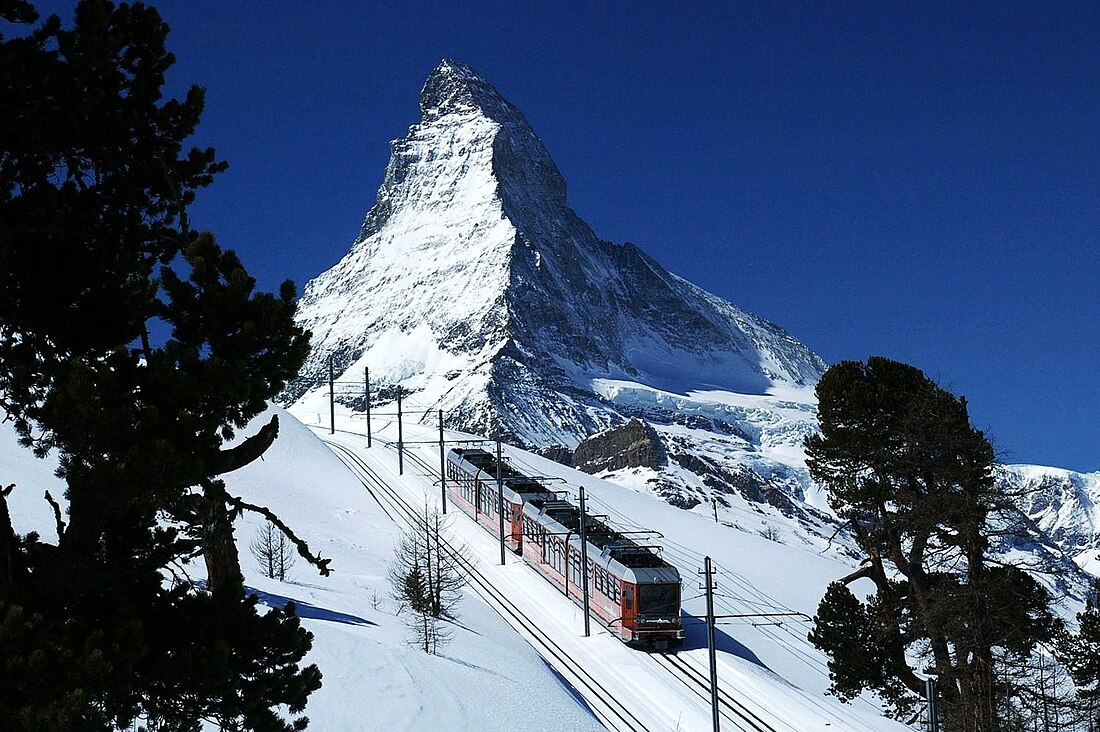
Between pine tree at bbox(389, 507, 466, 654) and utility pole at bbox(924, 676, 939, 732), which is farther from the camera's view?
pine tree at bbox(389, 507, 466, 654)

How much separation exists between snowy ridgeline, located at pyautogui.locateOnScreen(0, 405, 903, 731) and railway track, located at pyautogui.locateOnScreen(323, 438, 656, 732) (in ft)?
2.14

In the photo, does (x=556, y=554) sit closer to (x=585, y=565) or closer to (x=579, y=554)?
(x=579, y=554)

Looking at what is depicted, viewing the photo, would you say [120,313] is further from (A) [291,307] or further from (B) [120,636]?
(B) [120,636]

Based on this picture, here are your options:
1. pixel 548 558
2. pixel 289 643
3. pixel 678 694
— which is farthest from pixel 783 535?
pixel 289 643

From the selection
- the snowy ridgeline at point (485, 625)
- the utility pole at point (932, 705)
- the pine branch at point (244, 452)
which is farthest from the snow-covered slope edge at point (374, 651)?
the pine branch at point (244, 452)

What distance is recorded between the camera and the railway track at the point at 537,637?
31.1 m

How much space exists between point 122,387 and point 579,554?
121ft

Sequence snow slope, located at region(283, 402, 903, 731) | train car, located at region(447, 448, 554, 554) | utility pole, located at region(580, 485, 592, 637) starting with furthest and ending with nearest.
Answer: train car, located at region(447, 448, 554, 554)
utility pole, located at region(580, 485, 592, 637)
snow slope, located at region(283, 402, 903, 731)

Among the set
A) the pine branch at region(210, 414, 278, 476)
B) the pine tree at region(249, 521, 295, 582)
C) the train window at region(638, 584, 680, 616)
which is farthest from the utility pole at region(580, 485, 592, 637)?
the pine branch at region(210, 414, 278, 476)

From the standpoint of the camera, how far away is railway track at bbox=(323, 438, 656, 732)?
31062 millimetres

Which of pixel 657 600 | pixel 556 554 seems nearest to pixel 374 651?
pixel 657 600

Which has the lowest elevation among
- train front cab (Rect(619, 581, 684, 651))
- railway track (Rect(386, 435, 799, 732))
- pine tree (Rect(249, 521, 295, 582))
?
railway track (Rect(386, 435, 799, 732))

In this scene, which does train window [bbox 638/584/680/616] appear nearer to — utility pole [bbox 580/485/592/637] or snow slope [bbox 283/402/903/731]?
snow slope [bbox 283/402/903/731]

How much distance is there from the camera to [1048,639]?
2589 centimetres
